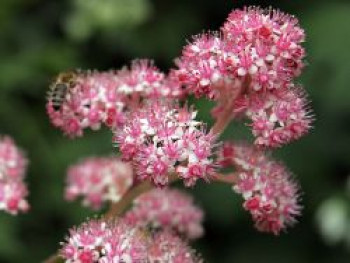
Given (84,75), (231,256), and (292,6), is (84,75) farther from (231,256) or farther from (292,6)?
(292,6)

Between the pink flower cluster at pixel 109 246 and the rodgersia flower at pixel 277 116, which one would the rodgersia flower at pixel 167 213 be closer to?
the pink flower cluster at pixel 109 246

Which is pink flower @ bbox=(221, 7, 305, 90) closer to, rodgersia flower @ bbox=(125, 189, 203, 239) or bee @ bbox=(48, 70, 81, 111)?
bee @ bbox=(48, 70, 81, 111)

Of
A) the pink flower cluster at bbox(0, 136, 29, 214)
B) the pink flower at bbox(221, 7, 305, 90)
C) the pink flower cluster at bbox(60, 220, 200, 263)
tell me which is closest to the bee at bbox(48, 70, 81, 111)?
the pink flower cluster at bbox(0, 136, 29, 214)

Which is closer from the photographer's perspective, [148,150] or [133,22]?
[148,150]

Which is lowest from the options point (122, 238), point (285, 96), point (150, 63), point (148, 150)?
point (122, 238)

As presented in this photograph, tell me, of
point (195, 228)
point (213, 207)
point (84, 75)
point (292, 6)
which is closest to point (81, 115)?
point (84, 75)

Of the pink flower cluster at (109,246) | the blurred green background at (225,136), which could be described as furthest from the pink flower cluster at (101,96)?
the blurred green background at (225,136)

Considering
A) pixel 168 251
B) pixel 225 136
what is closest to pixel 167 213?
pixel 168 251
